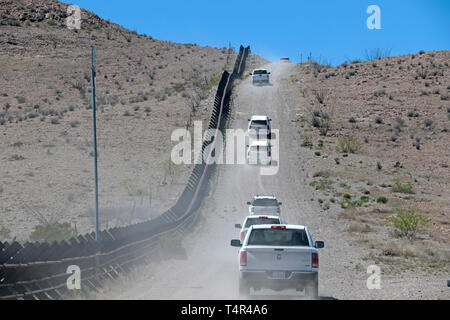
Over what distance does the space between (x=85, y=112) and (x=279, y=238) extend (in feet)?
155

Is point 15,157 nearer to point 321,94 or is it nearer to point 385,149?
point 385,149

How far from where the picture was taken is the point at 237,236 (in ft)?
98.3

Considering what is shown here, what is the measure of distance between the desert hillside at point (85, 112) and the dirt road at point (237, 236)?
329cm

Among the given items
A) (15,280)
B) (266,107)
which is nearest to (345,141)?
(266,107)

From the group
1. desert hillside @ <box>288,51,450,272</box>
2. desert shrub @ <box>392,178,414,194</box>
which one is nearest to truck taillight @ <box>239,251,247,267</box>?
desert hillside @ <box>288,51,450,272</box>

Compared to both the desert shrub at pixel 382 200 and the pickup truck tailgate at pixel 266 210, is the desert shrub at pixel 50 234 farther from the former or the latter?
the desert shrub at pixel 382 200

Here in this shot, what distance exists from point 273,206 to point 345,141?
24.0m

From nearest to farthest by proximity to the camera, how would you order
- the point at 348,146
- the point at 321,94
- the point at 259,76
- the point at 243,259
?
the point at 243,259 < the point at 348,146 < the point at 321,94 < the point at 259,76

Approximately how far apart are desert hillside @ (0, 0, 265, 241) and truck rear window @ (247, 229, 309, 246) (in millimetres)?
9493

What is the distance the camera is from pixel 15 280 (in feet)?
42.1

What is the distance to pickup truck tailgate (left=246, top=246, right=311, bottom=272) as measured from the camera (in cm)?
1391

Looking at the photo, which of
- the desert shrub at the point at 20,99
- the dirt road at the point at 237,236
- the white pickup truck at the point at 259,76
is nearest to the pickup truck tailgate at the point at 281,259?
the dirt road at the point at 237,236

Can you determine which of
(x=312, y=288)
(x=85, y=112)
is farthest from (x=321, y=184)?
(x=312, y=288)

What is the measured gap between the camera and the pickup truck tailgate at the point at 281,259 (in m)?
13.9
